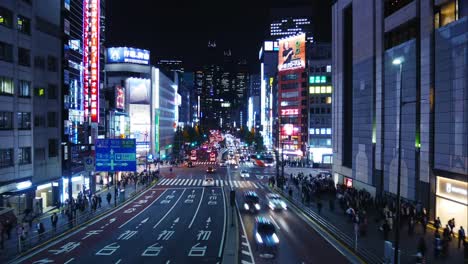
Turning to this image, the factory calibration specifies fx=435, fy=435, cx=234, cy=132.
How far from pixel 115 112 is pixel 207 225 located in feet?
156

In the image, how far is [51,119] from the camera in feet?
151

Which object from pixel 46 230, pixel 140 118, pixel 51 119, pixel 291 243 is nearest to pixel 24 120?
pixel 51 119

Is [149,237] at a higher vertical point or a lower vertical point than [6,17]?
lower

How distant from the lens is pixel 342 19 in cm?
6019

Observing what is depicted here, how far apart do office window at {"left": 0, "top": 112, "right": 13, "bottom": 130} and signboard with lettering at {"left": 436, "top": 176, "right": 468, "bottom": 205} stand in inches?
1429

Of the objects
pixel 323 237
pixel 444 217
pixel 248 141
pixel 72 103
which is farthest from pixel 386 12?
pixel 248 141

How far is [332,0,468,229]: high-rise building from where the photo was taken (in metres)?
31.3

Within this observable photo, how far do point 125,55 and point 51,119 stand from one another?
69407mm

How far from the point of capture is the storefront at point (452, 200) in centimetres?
3052

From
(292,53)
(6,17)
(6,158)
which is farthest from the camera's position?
(292,53)

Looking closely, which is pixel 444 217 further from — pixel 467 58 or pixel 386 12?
pixel 386 12

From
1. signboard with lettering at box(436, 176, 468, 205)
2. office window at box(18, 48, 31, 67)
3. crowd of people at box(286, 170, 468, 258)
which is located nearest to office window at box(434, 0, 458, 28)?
signboard with lettering at box(436, 176, 468, 205)

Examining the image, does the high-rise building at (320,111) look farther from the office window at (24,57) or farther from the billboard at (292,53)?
the office window at (24,57)

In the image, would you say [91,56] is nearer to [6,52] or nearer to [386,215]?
[6,52]
